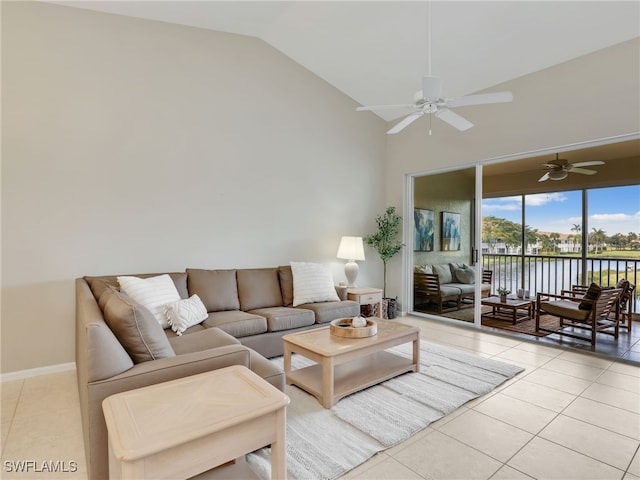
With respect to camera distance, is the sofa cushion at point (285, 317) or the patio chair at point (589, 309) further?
the patio chair at point (589, 309)

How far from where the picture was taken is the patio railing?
5586 mm

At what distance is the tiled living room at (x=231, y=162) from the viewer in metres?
2.26

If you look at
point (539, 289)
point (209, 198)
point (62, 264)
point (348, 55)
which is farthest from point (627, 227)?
point (62, 264)

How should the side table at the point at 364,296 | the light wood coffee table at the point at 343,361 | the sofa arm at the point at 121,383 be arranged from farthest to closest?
the side table at the point at 364,296 → the light wood coffee table at the point at 343,361 → the sofa arm at the point at 121,383

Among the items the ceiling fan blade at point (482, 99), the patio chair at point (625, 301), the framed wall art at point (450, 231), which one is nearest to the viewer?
the ceiling fan blade at point (482, 99)

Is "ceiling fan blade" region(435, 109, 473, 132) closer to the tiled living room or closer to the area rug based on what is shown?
the tiled living room

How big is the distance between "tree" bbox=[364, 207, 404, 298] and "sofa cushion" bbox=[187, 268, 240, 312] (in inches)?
100

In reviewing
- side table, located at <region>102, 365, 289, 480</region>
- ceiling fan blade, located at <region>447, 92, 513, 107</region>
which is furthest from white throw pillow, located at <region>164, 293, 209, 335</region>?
ceiling fan blade, located at <region>447, 92, 513, 107</region>

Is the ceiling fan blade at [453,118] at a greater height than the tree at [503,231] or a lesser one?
greater

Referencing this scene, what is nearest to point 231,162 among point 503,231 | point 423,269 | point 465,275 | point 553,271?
point 423,269

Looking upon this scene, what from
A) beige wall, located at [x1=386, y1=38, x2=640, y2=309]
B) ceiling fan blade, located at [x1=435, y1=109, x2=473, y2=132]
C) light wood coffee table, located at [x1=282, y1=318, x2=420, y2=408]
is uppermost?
beige wall, located at [x1=386, y1=38, x2=640, y2=309]

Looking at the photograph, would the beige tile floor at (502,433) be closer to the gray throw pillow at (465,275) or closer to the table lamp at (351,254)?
the gray throw pillow at (465,275)

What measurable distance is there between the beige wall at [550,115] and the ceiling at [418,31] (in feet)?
0.54

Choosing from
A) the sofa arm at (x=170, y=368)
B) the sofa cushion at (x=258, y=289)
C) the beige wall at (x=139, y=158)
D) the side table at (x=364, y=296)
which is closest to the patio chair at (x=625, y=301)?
the side table at (x=364, y=296)
